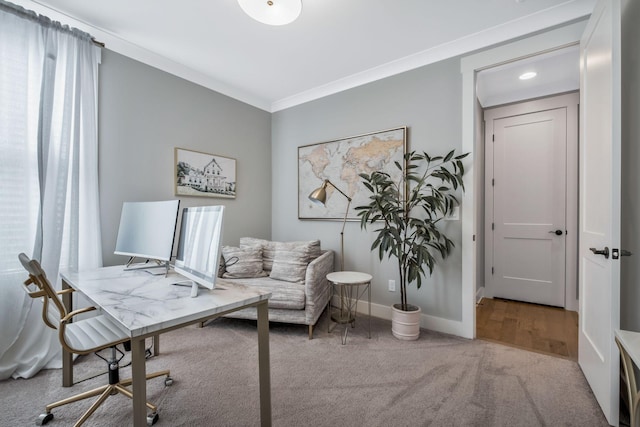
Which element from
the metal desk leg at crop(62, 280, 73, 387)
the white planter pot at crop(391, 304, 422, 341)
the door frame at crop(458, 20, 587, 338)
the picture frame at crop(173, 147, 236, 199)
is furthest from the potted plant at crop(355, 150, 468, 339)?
the metal desk leg at crop(62, 280, 73, 387)

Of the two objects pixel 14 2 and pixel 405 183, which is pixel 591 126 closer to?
pixel 405 183

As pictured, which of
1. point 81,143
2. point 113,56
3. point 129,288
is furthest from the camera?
point 113,56

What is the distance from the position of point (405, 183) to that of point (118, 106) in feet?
8.91

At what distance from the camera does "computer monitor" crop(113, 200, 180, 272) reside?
1.91 m

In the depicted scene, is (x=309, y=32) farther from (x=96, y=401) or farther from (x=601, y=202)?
(x=96, y=401)

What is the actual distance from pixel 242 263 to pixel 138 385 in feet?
6.78

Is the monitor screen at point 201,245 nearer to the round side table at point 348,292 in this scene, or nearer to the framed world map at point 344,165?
the round side table at point 348,292

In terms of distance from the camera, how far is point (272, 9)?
1.82 metres

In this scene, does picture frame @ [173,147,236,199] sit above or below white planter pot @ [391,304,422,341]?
above

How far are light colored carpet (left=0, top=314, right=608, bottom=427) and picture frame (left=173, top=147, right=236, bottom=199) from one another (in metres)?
1.52

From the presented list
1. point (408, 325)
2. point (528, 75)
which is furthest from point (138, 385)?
point (528, 75)

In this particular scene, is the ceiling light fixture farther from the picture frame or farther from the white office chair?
the white office chair

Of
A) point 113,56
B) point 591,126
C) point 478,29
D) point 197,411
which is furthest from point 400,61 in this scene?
point 197,411

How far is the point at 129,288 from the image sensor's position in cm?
158
